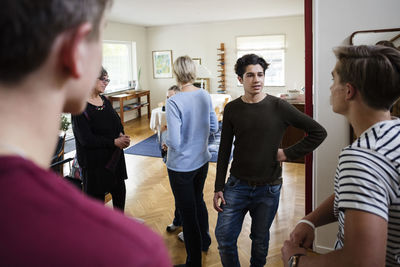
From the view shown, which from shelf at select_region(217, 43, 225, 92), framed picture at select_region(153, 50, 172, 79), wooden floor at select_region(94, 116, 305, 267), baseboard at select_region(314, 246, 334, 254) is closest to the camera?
baseboard at select_region(314, 246, 334, 254)

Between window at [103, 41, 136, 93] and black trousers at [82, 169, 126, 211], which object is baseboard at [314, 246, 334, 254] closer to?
black trousers at [82, 169, 126, 211]

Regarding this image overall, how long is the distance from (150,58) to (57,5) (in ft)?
35.3

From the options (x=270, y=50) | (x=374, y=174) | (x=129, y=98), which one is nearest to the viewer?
(x=374, y=174)

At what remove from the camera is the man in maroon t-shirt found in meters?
0.34

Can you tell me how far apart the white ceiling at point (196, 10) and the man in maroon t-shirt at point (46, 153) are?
6426 mm

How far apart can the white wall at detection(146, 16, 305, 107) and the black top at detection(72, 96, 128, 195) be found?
7.51 meters

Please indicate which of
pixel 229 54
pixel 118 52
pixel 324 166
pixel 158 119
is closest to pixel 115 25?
pixel 118 52

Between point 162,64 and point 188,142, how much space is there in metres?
8.67

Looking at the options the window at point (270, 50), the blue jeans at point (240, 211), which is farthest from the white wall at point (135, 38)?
the blue jeans at point (240, 211)

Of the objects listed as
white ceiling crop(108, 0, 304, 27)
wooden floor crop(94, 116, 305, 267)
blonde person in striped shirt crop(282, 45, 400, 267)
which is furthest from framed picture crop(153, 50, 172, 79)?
blonde person in striped shirt crop(282, 45, 400, 267)

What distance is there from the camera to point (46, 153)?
1.49 ft

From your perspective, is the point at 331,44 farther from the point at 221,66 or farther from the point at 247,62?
the point at 221,66

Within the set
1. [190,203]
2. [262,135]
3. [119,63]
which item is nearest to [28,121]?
[262,135]

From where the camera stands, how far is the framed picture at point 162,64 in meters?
10.5
